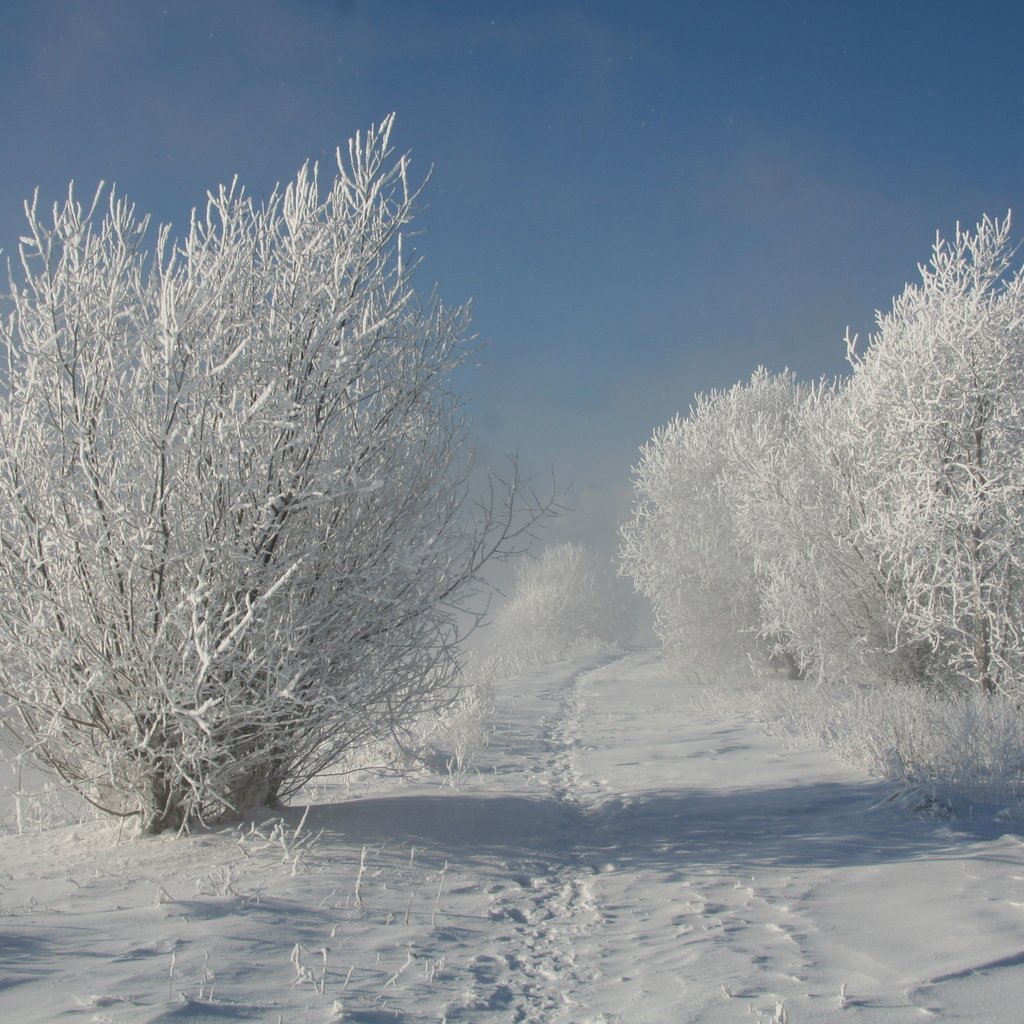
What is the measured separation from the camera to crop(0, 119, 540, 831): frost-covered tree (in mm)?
4715

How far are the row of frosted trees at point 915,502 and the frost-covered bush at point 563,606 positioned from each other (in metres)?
21.2

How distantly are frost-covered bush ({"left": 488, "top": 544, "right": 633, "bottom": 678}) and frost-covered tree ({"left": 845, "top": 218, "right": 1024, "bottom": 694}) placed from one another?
2332cm

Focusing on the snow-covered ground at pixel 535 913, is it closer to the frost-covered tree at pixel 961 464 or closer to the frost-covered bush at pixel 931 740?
the frost-covered bush at pixel 931 740

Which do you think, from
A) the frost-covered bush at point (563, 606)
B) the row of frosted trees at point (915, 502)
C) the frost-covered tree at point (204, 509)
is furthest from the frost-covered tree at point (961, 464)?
the frost-covered bush at point (563, 606)

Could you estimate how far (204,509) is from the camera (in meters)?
4.83

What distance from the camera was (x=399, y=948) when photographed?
3.67 m

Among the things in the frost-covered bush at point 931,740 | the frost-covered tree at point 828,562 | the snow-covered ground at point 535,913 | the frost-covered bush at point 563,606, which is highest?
the frost-covered bush at point 563,606

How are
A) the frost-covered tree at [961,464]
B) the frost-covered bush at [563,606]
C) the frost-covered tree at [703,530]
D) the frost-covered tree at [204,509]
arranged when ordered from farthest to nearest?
1. the frost-covered bush at [563,606]
2. the frost-covered tree at [703,530]
3. the frost-covered tree at [961,464]
4. the frost-covered tree at [204,509]

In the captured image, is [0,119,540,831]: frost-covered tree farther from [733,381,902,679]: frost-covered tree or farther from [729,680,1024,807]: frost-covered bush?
[733,381,902,679]: frost-covered tree

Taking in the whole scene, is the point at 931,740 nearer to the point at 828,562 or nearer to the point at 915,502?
the point at 915,502

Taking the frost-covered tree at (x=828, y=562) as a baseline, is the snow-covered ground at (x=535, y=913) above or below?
below

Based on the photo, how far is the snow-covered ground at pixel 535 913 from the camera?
9.96ft

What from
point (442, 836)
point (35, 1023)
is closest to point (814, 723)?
point (442, 836)

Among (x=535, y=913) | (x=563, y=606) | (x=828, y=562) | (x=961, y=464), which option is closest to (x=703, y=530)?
(x=828, y=562)
